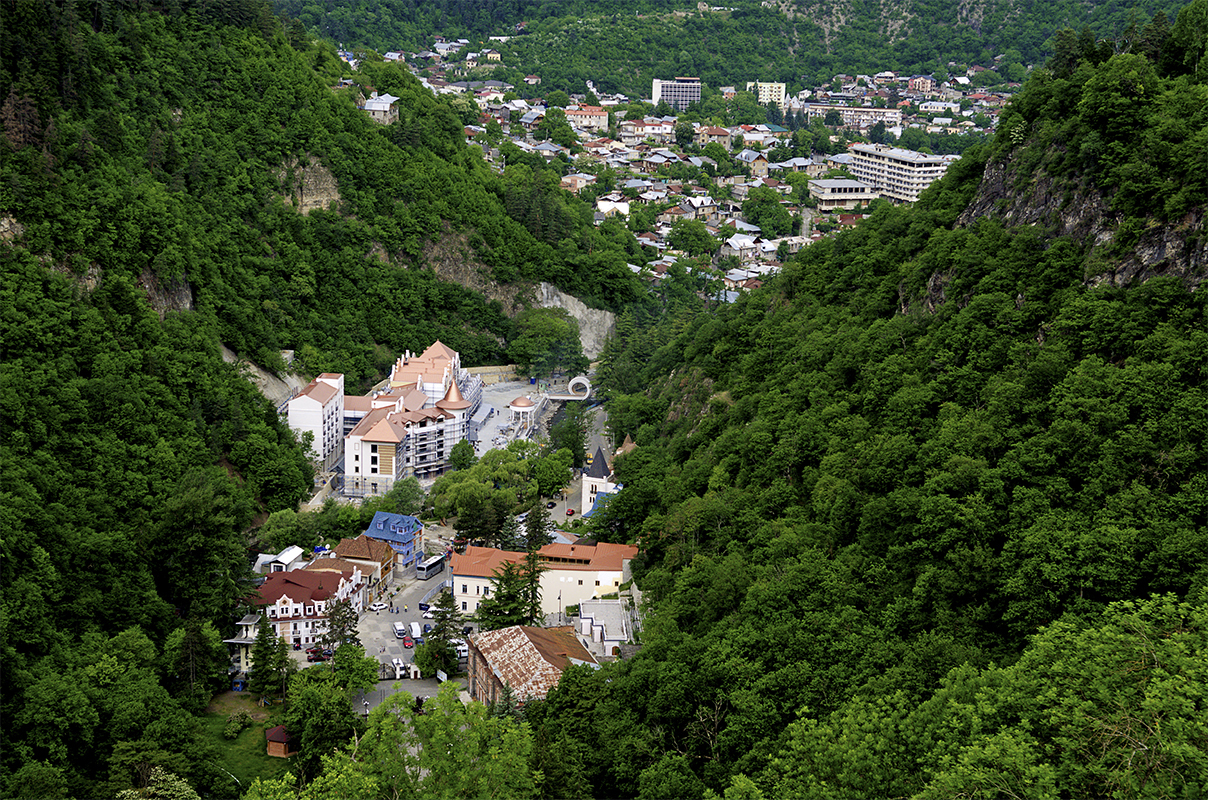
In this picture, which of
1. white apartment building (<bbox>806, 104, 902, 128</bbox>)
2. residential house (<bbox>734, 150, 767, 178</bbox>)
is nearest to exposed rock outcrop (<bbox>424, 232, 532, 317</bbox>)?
residential house (<bbox>734, 150, 767, 178</bbox>)

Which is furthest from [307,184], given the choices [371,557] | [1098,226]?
[1098,226]

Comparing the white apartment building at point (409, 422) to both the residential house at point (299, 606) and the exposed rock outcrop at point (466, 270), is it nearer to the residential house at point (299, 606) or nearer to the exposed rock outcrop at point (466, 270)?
the exposed rock outcrop at point (466, 270)

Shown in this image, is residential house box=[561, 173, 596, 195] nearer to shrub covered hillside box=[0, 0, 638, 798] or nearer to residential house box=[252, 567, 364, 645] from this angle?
shrub covered hillside box=[0, 0, 638, 798]

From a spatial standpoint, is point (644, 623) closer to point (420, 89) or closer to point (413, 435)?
point (413, 435)

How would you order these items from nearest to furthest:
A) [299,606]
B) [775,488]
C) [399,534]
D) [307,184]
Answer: [775,488], [299,606], [399,534], [307,184]

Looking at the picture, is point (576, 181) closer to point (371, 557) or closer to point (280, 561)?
point (371, 557)

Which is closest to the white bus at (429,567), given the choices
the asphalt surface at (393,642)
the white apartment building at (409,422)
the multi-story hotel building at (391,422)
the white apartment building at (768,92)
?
the asphalt surface at (393,642)
